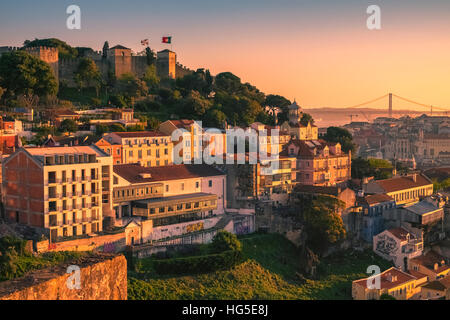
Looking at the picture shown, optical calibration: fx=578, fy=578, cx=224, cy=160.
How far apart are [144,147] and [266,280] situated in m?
13.2

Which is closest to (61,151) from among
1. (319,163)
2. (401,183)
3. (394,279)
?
(394,279)

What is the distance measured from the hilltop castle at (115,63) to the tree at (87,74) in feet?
4.89

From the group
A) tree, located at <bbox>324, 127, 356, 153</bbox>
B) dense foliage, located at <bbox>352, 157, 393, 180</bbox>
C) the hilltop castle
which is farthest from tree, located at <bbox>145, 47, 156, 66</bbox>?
dense foliage, located at <bbox>352, 157, 393, 180</bbox>

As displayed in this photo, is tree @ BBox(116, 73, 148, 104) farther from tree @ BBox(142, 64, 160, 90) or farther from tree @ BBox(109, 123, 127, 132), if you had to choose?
tree @ BBox(109, 123, 127, 132)

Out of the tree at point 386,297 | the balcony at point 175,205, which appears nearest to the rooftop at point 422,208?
the tree at point 386,297

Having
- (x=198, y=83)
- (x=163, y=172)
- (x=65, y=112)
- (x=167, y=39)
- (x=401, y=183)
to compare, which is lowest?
(x=401, y=183)

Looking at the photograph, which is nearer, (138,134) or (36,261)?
(36,261)

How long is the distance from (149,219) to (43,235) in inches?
217

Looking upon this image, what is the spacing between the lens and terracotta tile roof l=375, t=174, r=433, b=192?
38.6m

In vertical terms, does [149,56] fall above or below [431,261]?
above

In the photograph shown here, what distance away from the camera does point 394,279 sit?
28172mm

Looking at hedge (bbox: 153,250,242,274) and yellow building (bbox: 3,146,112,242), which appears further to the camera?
hedge (bbox: 153,250,242,274)

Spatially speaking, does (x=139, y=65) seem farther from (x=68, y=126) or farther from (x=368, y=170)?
(x=368, y=170)

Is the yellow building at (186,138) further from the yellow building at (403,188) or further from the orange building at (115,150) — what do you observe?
the yellow building at (403,188)
